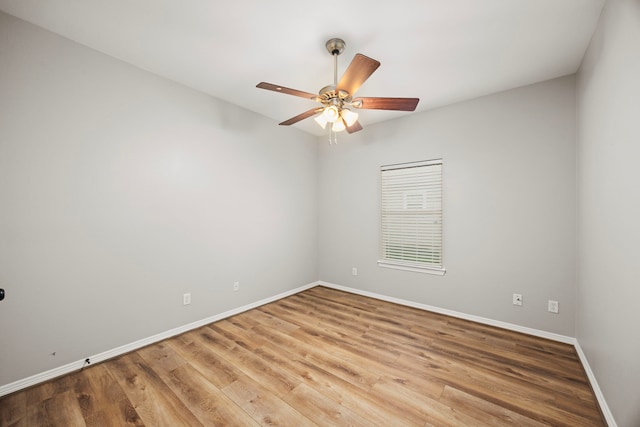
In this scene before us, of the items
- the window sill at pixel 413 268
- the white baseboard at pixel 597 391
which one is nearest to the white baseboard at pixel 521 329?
the white baseboard at pixel 597 391

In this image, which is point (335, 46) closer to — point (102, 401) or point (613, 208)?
point (613, 208)

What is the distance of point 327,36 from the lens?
1.98 metres

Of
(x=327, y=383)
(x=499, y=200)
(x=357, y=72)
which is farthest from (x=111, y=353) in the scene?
(x=499, y=200)

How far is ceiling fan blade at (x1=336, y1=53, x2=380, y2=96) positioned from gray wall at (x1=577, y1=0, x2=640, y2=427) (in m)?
1.31

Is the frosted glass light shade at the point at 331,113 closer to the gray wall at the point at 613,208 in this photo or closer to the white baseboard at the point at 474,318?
the gray wall at the point at 613,208

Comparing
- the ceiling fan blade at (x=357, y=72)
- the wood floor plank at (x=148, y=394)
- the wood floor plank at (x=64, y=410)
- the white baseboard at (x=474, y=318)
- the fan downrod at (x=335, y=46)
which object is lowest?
the wood floor plank at (x=64, y=410)

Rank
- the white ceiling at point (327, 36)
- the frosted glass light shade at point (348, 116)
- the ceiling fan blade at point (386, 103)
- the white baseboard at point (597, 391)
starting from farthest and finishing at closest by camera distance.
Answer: the frosted glass light shade at point (348, 116) < the ceiling fan blade at point (386, 103) < the white ceiling at point (327, 36) < the white baseboard at point (597, 391)

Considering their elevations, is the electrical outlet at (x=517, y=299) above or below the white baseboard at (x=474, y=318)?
above

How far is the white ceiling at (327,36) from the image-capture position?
1725mm

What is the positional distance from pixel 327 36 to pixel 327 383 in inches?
104

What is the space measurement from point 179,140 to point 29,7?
4.16 ft

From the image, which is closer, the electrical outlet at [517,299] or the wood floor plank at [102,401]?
the wood floor plank at [102,401]

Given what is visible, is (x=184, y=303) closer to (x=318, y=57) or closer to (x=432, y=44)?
(x=318, y=57)

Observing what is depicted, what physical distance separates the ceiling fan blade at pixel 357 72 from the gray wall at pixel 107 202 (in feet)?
6.07
